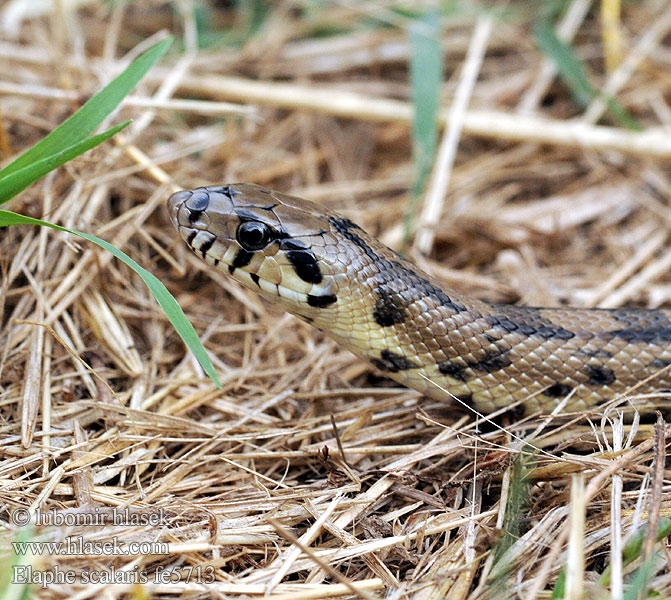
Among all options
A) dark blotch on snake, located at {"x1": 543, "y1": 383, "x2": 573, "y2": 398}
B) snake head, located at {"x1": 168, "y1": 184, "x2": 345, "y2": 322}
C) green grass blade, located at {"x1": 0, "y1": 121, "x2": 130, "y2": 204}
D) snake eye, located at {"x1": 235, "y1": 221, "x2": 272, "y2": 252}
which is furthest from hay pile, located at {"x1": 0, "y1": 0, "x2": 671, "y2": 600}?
snake eye, located at {"x1": 235, "y1": 221, "x2": 272, "y2": 252}

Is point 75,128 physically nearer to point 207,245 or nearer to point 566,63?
point 207,245

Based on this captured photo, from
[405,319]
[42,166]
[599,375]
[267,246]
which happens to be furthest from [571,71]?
[42,166]

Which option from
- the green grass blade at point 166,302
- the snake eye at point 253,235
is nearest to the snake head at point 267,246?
the snake eye at point 253,235

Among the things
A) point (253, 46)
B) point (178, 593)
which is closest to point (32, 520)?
point (178, 593)

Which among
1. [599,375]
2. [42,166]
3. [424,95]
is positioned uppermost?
[424,95]

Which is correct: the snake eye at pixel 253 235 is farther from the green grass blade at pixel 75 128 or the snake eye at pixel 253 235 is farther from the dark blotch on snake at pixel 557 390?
the dark blotch on snake at pixel 557 390

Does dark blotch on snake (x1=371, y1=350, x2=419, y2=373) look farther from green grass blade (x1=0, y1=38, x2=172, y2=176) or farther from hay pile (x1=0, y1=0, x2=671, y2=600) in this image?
green grass blade (x1=0, y1=38, x2=172, y2=176)
